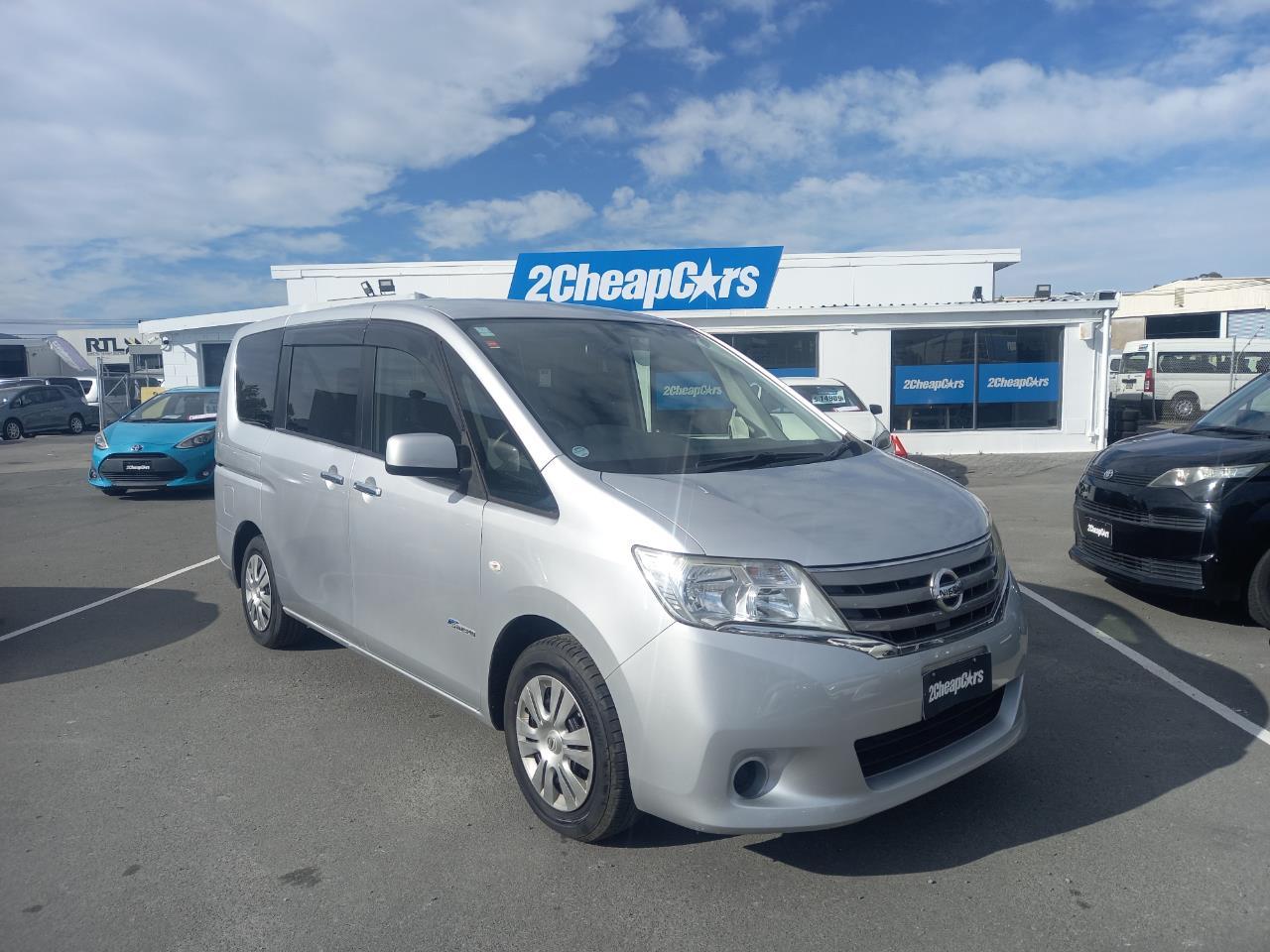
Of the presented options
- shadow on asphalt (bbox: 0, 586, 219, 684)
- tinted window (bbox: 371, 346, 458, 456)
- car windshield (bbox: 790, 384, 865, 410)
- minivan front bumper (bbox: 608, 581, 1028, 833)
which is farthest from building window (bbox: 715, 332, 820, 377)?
minivan front bumper (bbox: 608, 581, 1028, 833)

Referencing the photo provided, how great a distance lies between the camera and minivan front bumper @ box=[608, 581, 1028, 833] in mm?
2920

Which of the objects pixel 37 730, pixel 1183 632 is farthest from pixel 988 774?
pixel 37 730

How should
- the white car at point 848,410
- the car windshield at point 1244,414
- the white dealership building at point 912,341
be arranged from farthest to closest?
the white dealership building at point 912,341 < the white car at point 848,410 < the car windshield at point 1244,414

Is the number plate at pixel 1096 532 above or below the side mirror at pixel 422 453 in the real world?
below

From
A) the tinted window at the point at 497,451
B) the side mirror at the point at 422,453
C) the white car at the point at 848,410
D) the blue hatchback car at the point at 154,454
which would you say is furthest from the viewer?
the blue hatchback car at the point at 154,454

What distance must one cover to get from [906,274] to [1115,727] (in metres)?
22.4

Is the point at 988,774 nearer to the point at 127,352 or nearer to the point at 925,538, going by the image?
the point at 925,538

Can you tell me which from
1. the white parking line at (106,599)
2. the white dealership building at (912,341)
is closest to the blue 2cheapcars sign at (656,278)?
the white dealership building at (912,341)

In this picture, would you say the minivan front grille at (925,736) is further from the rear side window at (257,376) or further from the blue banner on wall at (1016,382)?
the blue banner on wall at (1016,382)

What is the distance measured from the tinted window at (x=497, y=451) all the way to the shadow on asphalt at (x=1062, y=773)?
131cm

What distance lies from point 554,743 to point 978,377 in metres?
15.6

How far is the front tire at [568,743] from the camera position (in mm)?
3186

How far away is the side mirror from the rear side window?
7.23 feet

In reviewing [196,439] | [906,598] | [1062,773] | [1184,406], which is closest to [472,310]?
[906,598]
